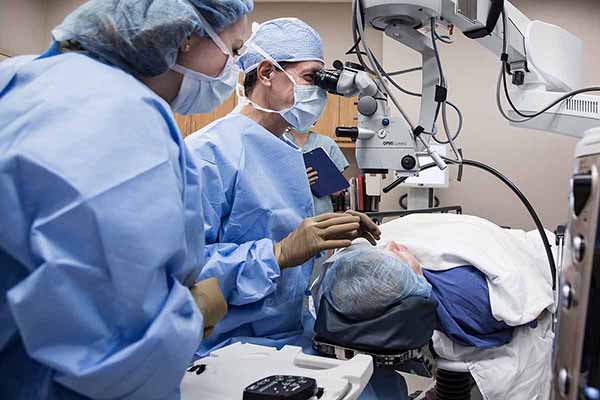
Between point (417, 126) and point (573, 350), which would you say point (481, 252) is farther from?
point (573, 350)

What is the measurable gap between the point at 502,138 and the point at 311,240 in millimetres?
2878

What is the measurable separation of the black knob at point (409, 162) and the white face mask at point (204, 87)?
46cm

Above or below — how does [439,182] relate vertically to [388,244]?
below

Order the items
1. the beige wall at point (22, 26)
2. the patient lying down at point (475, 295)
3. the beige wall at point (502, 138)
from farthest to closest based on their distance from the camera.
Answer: the beige wall at point (22, 26), the beige wall at point (502, 138), the patient lying down at point (475, 295)

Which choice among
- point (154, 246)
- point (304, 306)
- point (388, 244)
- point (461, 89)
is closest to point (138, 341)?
point (154, 246)

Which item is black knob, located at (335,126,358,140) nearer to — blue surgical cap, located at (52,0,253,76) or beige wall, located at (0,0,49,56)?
blue surgical cap, located at (52,0,253,76)

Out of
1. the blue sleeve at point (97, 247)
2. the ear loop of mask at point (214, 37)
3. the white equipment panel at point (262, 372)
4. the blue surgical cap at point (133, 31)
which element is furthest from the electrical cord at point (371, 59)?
the blue sleeve at point (97, 247)

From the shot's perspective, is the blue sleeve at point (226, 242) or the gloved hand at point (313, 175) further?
Answer: the gloved hand at point (313, 175)

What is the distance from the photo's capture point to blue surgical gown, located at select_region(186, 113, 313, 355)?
114cm

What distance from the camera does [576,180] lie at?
0.48m

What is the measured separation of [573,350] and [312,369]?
1.78ft

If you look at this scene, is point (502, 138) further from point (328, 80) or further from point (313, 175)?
point (328, 80)

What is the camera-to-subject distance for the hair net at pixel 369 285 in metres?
1.11

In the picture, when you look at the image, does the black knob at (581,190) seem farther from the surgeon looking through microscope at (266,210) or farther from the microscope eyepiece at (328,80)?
the microscope eyepiece at (328,80)
